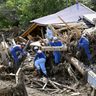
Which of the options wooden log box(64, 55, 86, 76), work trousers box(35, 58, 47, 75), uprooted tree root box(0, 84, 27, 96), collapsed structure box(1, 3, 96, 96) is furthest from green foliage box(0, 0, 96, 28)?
uprooted tree root box(0, 84, 27, 96)

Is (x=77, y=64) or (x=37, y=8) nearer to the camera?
(x=77, y=64)

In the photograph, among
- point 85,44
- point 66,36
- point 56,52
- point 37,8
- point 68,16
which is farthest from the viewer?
point 37,8

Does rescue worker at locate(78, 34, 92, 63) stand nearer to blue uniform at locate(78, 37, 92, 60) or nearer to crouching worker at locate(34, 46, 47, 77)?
blue uniform at locate(78, 37, 92, 60)

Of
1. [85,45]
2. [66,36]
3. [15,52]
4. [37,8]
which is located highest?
[85,45]

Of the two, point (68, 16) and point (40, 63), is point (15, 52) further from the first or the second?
point (68, 16)

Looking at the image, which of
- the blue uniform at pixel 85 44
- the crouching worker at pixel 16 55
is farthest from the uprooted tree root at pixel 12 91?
the crouching worker at pixel 16 55

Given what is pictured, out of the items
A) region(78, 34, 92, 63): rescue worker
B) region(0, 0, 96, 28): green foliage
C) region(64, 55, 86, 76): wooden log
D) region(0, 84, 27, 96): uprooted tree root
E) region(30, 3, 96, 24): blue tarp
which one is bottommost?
region(0, 0, 96, 28): green foliage

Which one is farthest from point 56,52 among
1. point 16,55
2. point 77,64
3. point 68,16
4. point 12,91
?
point 12,91

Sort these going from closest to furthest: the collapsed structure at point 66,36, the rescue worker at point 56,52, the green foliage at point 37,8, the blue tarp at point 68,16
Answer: the collapsed structure at point 66,36 < the rescue worker at point 56,52 < the blue tarp at point 68,16 < the green foliage at point 37,8

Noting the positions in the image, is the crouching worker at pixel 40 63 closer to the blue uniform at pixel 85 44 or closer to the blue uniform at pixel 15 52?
the blue uniform at pixel 15 52

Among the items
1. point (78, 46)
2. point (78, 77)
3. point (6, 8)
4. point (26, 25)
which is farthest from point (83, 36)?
point (6, 8)

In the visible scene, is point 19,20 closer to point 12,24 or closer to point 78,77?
point 12,24

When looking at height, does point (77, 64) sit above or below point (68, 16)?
below

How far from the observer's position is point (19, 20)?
3403cm
